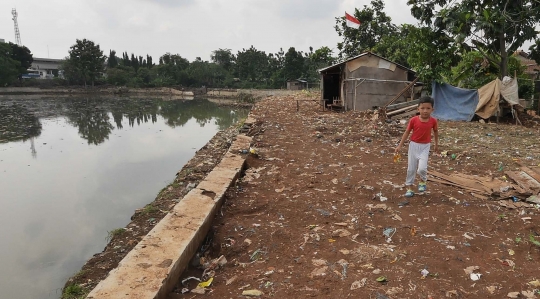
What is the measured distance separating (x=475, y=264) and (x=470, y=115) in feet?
31.3

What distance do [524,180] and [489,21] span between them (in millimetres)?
7863

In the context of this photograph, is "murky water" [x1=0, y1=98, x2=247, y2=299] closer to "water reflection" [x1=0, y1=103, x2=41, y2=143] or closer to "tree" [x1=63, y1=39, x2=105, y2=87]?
"water reflection" [x1=0, y1=103, x2=41, y2=143]

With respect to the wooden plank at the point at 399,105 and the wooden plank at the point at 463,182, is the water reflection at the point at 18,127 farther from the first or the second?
the wooden plank at the point at 463,182

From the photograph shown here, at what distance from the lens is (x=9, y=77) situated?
135 ft

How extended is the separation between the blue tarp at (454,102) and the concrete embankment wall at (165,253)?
9280 millimetres

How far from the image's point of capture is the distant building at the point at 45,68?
58109 mm

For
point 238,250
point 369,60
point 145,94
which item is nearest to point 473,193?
point 238,250

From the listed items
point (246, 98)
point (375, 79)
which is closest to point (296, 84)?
point (246, 98)

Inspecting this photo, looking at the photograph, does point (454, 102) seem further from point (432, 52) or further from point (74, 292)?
point (74, 292)

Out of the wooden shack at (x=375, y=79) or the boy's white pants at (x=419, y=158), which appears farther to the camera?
the wooden shack at (x=375, y=79)

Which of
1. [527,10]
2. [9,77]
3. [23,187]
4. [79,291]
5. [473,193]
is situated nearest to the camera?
[79,291]

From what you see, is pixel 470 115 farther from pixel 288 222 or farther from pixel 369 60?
pixel 288 222

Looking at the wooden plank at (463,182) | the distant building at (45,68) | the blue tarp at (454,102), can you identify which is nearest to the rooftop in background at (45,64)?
the distant building at (45,68)

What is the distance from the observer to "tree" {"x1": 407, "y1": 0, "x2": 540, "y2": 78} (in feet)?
32.9
